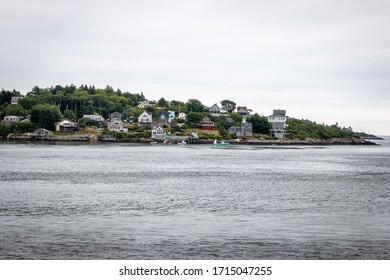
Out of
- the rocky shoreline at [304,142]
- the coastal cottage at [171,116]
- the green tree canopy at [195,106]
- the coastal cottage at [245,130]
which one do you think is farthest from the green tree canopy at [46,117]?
the coastal cottage at [245,130]

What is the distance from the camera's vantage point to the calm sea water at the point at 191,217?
13.3m

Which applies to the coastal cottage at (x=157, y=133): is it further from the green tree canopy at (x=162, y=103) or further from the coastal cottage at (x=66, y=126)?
the green tree canopy at (x=162, y=103)

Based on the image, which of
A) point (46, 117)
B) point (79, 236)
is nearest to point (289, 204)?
point (79, 236)

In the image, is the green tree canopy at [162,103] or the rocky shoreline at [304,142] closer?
the rocky shoreline at [304,142]

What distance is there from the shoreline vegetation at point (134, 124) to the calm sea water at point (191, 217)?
206 ft

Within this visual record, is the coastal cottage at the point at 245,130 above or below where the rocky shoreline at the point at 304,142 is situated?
above

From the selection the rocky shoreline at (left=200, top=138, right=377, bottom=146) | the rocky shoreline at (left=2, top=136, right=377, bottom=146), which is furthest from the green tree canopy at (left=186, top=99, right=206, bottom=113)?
the rocky shoreline at (left=200, top=138, right=377, bottom=146)

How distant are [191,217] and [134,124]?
90.2 meters

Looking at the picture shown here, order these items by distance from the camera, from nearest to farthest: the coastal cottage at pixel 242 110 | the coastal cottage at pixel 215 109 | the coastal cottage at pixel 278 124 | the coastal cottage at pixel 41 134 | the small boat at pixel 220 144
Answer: the small boat at pixel 220 144, the coastal cottage at pixel 41 134, the coastal cottage at pixel 278 124, the coastal cottage at pixel 215 109, the coastal cottage at pixel 242 110

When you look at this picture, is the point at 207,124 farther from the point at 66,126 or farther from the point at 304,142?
the point at 66,126

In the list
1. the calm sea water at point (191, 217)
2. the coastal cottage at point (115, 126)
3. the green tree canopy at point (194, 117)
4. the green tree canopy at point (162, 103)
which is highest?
the green tree canopy at point (162, 103)

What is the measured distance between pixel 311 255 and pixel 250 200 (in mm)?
9247

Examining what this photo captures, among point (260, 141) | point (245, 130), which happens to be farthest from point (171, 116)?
point (260, 141)
